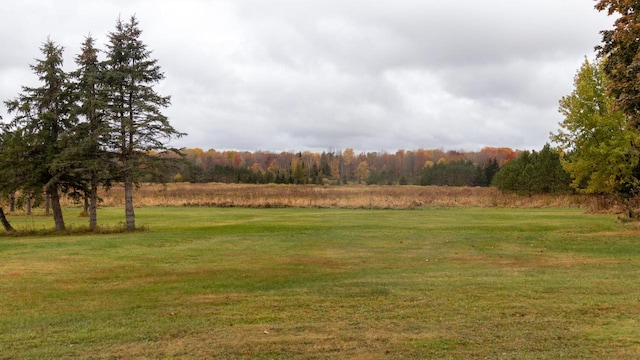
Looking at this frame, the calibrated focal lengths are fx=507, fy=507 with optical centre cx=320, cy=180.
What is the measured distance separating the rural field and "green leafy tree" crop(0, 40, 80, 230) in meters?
8.24

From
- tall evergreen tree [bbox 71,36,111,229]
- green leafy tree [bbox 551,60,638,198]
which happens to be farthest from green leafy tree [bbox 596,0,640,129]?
tall evergreen tree [bbox 71,36,111,229]

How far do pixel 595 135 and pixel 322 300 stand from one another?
35969 mm

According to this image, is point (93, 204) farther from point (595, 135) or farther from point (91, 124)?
point (595, 135)

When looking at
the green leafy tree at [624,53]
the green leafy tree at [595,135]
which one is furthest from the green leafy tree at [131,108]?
the green leafy tree at [595,135]

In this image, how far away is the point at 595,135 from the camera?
38.5 meters

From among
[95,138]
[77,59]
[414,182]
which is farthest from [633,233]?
[414,182]

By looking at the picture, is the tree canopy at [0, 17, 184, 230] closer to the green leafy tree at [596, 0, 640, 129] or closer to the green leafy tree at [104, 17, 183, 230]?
the green leafy tree at [104, 17, 183, 230]

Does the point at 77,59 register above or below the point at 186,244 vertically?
above

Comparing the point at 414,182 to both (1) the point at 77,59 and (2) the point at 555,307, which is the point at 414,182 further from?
(2) the point at 555,307

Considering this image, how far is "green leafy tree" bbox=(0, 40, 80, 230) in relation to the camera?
86.3 feet

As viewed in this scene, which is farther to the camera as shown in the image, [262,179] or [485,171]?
[262,179]

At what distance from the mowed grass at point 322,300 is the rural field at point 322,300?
0.04m

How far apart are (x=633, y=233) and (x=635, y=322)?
17341 millimetres

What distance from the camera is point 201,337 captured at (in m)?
7.35
